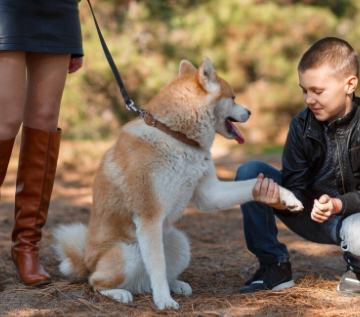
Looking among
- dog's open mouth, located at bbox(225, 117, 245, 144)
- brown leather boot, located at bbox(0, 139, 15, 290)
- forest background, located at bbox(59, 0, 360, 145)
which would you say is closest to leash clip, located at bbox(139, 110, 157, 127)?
dog's open mouth, located at bbox(225, 117, 245, 144)

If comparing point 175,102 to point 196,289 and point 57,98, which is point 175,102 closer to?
point 57,98

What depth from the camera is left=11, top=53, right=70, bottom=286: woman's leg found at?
2367 mm

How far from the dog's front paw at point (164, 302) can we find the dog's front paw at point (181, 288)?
288mm

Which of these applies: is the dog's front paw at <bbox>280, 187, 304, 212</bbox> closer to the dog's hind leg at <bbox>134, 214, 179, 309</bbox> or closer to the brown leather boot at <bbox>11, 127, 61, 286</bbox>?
the dog's hind leg at <bbox>134, 214, 179, 309</bbox>

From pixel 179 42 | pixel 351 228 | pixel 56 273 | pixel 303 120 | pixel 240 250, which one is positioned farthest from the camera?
pixel 179 42

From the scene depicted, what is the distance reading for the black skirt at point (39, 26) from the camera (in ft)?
7.13

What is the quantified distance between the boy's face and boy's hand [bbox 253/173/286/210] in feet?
1.30

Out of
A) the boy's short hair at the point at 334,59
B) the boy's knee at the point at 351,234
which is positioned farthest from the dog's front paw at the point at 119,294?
the boy's short hair at the point at 334,59

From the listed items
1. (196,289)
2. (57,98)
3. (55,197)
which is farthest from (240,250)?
(55,197)

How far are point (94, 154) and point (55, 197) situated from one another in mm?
2077

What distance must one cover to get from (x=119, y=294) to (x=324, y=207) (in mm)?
982

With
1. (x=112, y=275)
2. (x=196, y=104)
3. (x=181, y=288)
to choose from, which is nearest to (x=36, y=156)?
(x=112, y=275)

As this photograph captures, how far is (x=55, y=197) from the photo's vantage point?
530cm

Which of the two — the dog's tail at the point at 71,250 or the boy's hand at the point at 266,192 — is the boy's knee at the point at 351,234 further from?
the dog's tail at the point at 71,250
